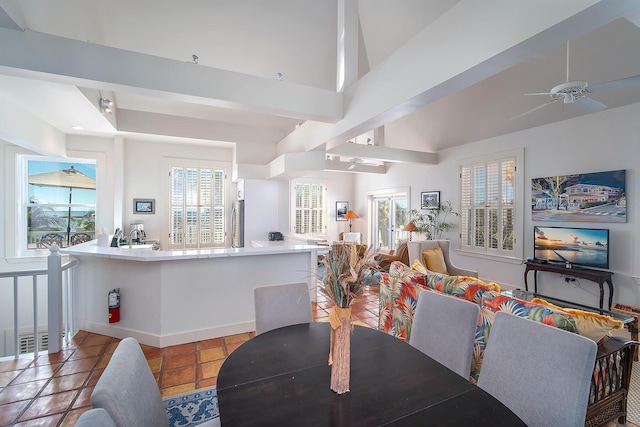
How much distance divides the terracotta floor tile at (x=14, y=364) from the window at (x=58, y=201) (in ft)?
12.4

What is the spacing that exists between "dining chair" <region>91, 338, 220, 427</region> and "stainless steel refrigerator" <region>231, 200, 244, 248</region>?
5.01 m

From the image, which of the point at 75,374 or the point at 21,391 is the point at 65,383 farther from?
the point at 21,391

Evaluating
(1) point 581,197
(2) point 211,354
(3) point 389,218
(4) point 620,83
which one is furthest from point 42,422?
(3) point 389,218

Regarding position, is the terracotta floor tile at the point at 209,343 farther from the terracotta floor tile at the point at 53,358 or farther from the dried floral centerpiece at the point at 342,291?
the dried floral centerpiece at the point at 342,291

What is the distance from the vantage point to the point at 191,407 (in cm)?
203

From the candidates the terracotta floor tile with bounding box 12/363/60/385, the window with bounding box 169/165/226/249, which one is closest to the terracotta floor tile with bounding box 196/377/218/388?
the terracotta floor tile with bounding box 12/363/60/385

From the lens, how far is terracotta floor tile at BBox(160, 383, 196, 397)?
2.16 m

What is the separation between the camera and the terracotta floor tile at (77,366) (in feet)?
7.91

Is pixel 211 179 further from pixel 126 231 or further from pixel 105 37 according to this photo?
pixel 105 37

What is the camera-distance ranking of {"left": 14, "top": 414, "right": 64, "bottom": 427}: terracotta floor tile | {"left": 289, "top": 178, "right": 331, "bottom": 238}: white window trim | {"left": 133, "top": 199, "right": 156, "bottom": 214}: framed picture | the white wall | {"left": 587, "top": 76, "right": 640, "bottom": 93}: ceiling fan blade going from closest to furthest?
1. {"left": 14, "top": 414, "right": 64, "bottom": 427}: terracotta floor tile
2. {"left": 587, "top": 76, "right": 640, "bottom": 93}: ceiling fan blade
3. the white wall
4. {"left": 133, "top": 199, "right": 156, "bottom": 214}: framed picture
5. {"left": 289, "top": 178, "right": 331, "bottom": 238}: white window trim

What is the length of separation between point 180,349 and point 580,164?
5.78 meters

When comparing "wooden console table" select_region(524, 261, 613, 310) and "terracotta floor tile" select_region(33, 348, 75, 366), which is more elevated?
"wooden console table" select_region(524, 261, 613, 310)

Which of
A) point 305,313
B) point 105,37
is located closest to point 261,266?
point 305,313

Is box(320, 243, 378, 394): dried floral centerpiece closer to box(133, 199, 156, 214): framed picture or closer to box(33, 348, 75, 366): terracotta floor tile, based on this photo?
box(33, 348, 75, 366): terracotta floor tile
